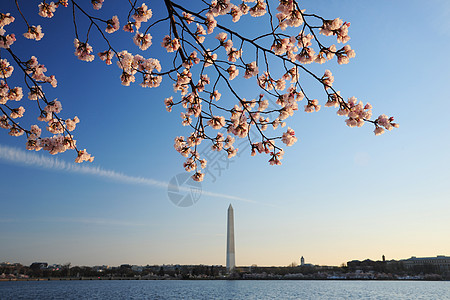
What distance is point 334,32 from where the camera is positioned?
12.0ft

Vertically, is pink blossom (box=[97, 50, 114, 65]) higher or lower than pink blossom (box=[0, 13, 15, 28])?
lower

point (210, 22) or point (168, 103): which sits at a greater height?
point (210, 22)

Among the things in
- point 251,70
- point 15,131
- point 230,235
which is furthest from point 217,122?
point 230,235

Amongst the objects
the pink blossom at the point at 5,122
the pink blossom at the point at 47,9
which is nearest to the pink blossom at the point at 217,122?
the pink blossom at the point at 47,9

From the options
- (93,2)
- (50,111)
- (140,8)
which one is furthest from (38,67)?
(140,8)

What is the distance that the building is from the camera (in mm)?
117938

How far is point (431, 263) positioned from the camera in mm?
122812

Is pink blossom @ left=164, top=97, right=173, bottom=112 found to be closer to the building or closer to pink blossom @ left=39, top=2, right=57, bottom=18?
pink blossom @ left=39, top=2, right=57, bottom=18

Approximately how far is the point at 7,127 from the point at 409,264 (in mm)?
149243

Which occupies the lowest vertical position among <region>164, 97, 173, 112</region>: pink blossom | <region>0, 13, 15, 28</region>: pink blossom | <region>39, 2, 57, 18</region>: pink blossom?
<region>164, 97, 173, 112</region>: pink blossom

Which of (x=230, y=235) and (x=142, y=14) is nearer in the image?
(x=142, y=14)

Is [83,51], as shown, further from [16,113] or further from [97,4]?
[16,113]

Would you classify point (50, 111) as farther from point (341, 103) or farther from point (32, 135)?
point (341, 103)

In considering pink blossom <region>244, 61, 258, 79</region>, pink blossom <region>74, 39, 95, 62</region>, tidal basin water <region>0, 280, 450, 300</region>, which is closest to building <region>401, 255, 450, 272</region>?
tidal basin water <region>0, 280, 450, 300</region>
